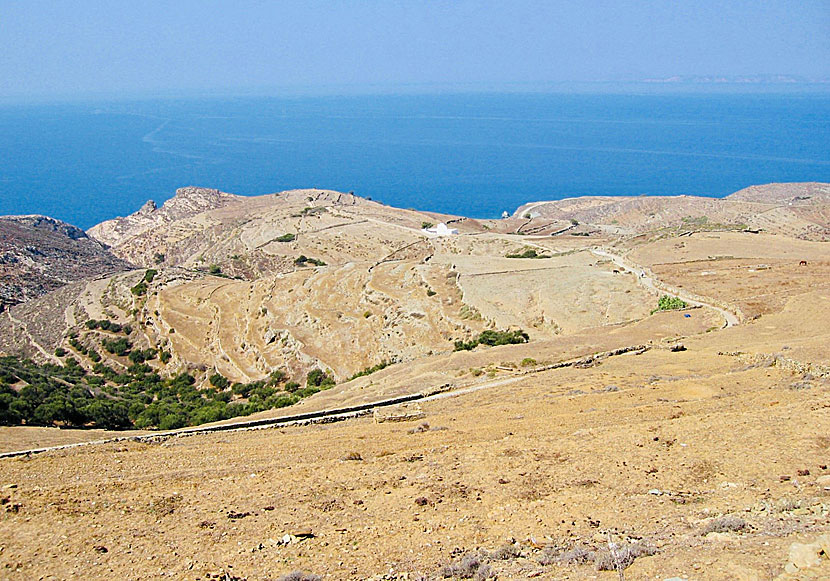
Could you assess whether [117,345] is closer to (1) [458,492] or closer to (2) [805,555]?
(1) [458,492]

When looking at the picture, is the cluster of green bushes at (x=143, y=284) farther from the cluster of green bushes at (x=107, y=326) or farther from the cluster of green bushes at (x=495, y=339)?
the cluster of green bushes at (x=495, y=339)

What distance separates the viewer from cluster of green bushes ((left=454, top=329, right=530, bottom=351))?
1168 inches

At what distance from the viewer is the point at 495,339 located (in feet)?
98.3

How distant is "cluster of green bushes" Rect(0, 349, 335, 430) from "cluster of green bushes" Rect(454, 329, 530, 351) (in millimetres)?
6781

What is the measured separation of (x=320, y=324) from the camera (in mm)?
38250

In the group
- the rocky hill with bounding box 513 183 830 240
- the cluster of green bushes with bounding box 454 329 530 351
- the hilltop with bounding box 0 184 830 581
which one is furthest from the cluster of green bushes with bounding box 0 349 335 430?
the rocky hill with bounding box 513 183 830 240

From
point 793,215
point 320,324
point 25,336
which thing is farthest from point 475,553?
point 793,215

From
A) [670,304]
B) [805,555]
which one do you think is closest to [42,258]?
[670,304]

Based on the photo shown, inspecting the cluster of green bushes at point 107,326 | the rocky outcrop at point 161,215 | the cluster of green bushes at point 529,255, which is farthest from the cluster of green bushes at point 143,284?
the rocky outcrop at point 161,215

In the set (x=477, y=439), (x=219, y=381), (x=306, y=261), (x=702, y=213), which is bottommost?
(x=219, y=381)

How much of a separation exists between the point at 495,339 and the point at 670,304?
8915 mm

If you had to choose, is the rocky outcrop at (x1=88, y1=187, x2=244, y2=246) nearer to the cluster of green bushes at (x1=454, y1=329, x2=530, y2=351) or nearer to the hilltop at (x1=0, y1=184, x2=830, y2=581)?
the hilltop at (x1=0, y1=184, x2=830, y2=581)

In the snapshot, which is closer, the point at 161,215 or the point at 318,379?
the point at 318,379

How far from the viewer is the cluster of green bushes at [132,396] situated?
21781 millimetres
